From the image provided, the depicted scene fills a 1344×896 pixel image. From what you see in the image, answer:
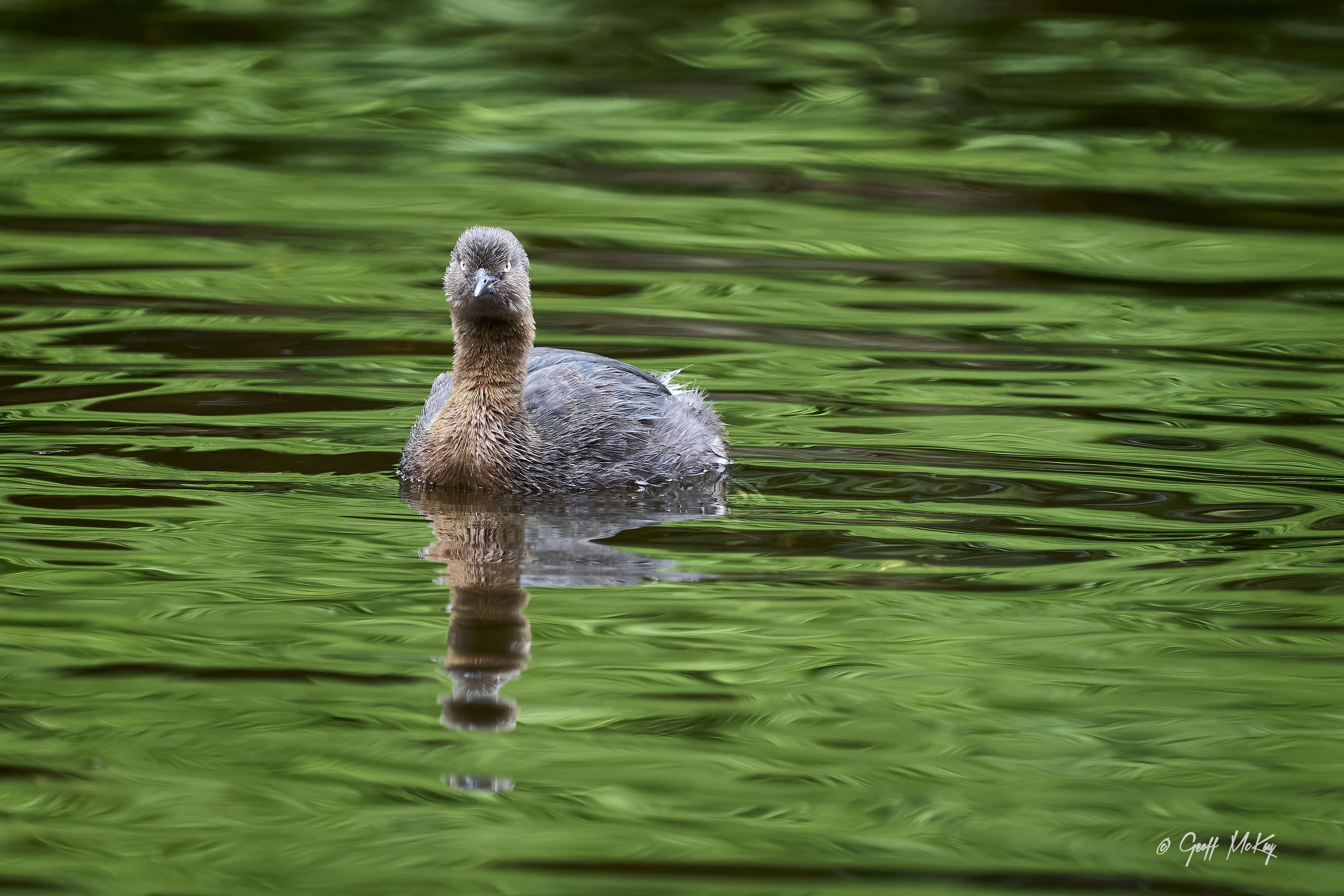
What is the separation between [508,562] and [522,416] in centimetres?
136

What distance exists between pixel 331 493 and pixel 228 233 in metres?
5.14

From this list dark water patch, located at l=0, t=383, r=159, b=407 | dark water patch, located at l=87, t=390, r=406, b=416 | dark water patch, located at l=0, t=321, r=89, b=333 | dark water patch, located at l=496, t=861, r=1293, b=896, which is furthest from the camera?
dark water patch, located at l=0, t=321, r=89, b=333

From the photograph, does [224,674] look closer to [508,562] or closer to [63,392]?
[508,562]

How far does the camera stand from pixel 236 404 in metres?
8.87

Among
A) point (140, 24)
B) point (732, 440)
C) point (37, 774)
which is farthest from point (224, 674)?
point (140, 24)

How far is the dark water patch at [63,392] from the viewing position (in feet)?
28.9

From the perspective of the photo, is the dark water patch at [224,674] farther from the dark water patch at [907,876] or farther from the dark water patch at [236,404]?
the dark water patch at [236,404]

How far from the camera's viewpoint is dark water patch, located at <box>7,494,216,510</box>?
7.17 m

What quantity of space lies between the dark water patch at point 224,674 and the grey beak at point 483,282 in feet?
Result: 7.55

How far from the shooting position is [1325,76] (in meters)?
15.6

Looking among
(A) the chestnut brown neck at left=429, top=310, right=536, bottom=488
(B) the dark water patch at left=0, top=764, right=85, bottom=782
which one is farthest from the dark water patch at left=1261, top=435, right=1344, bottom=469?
(B) the dark water patch at left=0, top=764, right=85, bottom=782

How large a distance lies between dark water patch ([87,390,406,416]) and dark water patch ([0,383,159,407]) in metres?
0.10

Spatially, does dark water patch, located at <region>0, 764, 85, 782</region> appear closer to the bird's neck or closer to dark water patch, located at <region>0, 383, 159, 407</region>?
the bird's neck

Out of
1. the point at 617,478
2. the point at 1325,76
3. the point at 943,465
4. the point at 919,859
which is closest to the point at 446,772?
the point at 919,859
